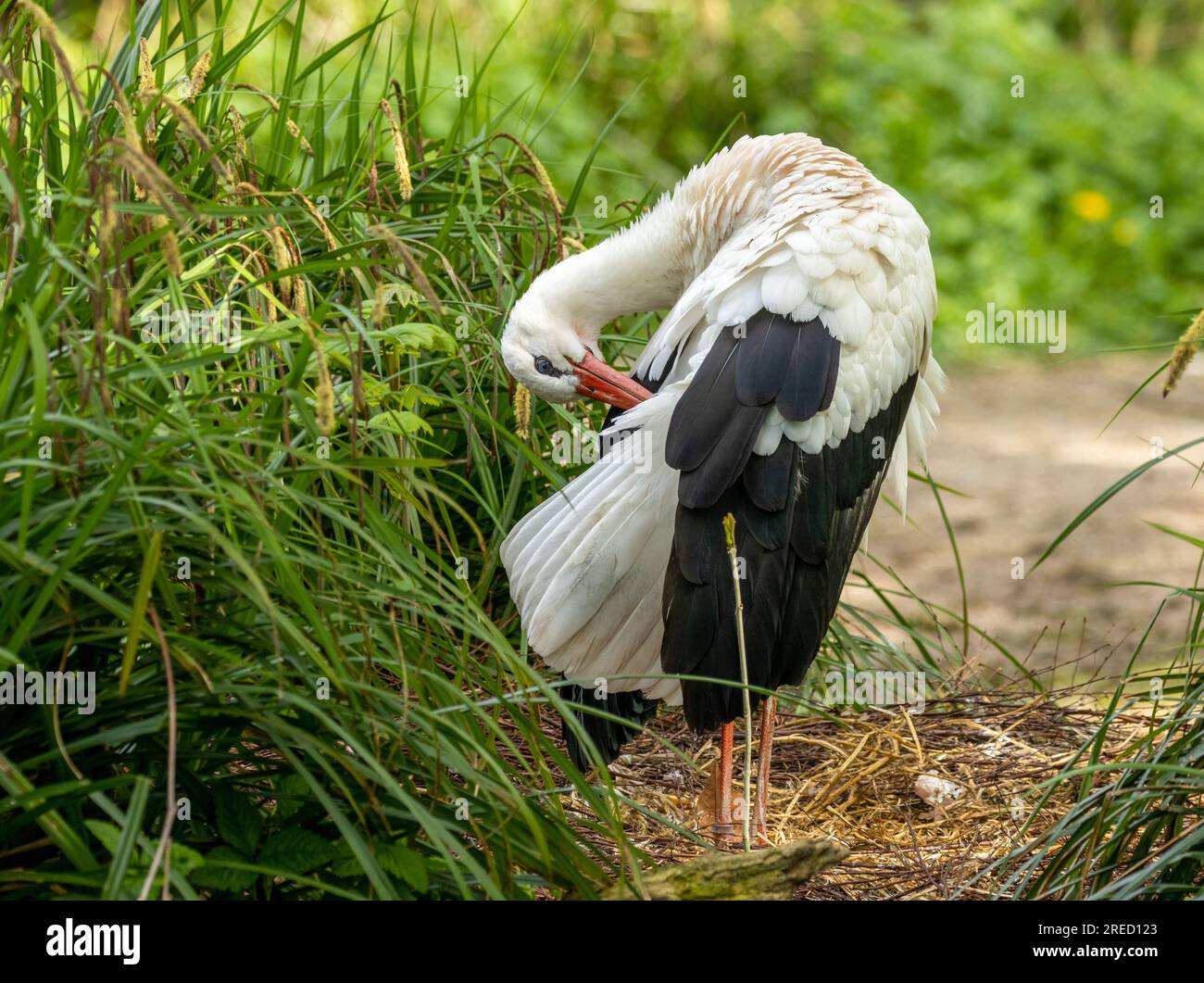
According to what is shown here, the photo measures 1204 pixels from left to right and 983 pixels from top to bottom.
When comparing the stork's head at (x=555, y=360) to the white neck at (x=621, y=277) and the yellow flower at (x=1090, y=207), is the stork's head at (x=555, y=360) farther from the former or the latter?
the yellow flower at (x=1090, y=207)

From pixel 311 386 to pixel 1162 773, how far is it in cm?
184

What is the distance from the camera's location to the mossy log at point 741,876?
2525 mm

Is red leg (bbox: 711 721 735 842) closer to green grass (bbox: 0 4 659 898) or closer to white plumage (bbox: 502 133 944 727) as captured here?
white plumage (bbox: 502 133 944 727)

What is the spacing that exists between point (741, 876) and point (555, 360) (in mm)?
1560

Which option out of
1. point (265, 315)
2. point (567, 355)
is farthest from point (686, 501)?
point (265, 315)

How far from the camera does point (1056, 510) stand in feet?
25.5

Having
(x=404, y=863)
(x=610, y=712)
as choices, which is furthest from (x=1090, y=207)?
(x=404, y=863)

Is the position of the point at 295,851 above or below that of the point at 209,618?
below

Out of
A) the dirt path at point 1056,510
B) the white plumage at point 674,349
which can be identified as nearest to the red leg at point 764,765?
the white plumage at point 674,349

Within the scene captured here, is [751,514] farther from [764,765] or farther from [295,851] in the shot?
[295,851]

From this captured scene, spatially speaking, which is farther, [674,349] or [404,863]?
[674,349]

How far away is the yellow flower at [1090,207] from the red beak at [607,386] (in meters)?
8.00
